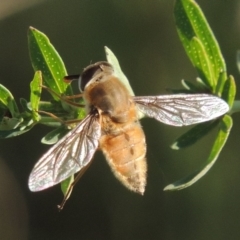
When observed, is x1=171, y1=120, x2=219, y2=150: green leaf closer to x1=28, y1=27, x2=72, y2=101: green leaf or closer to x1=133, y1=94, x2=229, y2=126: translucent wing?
x1=133, y1=94, x2=229, y2=126: translucent wing

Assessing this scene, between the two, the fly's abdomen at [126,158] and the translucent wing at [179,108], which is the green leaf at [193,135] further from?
the fly's abdomen at [126,158]

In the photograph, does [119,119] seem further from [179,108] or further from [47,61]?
[47,61]

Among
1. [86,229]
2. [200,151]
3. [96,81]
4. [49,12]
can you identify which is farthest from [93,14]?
[96,81]

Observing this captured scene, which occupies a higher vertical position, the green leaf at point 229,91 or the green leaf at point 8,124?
the green leaf at point 8,124

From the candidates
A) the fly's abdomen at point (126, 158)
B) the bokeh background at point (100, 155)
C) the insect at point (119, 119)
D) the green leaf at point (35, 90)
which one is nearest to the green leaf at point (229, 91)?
the insect at point (119, 119)

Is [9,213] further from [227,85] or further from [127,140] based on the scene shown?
[227,85]

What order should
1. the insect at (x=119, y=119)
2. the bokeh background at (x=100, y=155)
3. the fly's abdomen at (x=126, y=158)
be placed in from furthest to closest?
the bokeh background at (x=100, y=155) < the fly's abdomen at (x=126, y=158) < the insect at (x=119, y=119)
